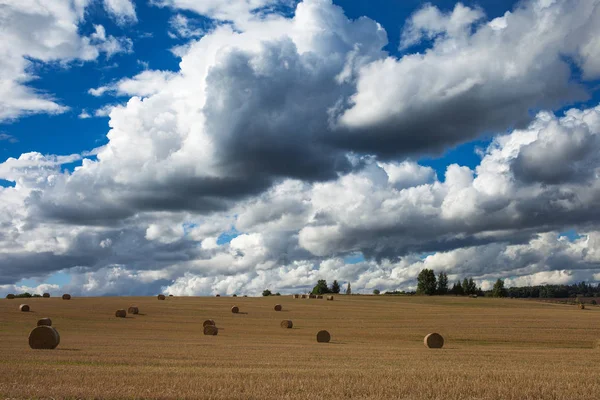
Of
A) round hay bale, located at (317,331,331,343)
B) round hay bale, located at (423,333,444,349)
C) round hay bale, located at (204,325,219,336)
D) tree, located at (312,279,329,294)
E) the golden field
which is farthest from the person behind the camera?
tree, located at (312,279,329,294)

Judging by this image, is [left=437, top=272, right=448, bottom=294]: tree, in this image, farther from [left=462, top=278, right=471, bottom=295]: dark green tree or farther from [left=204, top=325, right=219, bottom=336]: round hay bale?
[left=204, top=325, right=219, bottom=336]: round hay bale

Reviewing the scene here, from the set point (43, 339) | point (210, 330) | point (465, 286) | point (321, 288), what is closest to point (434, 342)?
point (210, 330)

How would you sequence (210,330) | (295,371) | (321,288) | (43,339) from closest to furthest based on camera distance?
(295,371) < (43,339) < (210,330) < (321,288)

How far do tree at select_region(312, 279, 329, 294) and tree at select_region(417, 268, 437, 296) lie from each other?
28.2m

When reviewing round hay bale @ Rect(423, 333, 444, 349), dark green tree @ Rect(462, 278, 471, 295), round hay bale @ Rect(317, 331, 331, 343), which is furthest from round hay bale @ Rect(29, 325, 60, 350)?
dark green tree @ Rect(462, 278, 471, 295)

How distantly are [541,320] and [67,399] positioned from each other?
50145mm

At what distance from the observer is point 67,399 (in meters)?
11.5

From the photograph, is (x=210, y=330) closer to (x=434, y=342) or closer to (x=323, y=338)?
(x=323, y=338)

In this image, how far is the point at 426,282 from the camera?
167m

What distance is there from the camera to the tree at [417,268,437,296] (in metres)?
166

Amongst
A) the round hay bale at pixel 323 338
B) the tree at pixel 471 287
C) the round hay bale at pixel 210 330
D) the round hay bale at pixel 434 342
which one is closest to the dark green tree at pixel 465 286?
the tree at pixel 471 287

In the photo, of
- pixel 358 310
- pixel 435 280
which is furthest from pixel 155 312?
pixel 435 280

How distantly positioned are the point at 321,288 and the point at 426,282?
32050mm

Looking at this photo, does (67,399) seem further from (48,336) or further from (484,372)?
(48,336)
